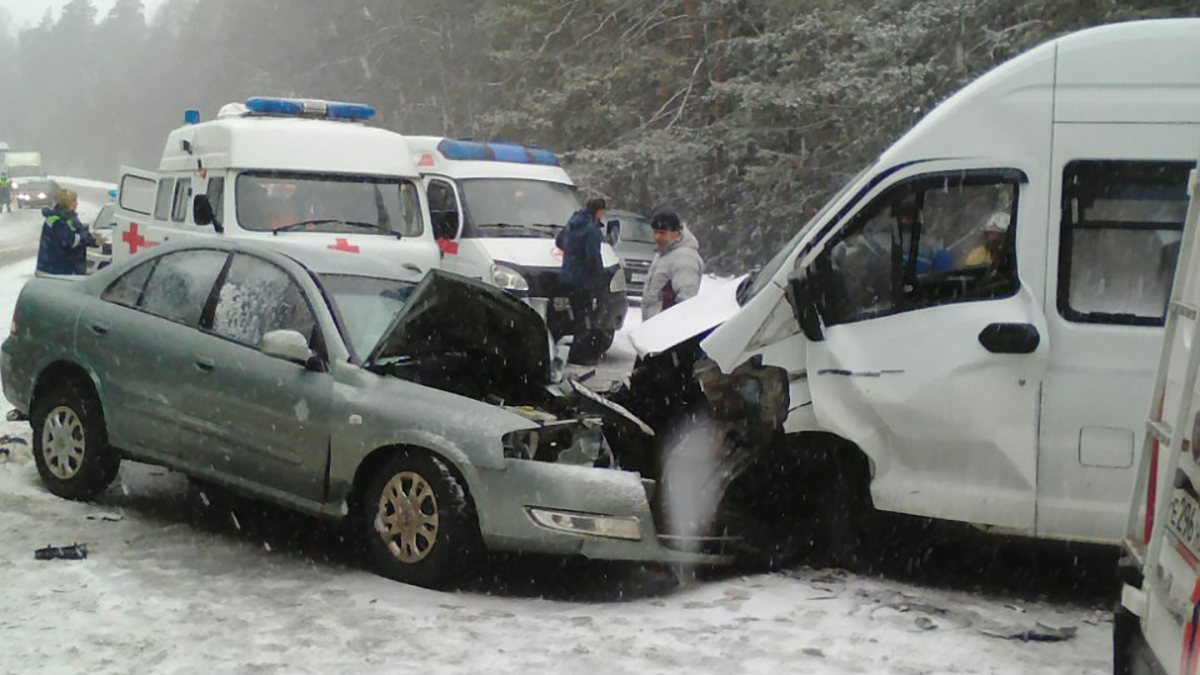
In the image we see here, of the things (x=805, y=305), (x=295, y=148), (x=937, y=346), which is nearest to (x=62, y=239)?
(x=295, y=148)

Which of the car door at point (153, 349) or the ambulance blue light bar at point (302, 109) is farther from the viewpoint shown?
the ambulance blue light bar at point (302, 109)

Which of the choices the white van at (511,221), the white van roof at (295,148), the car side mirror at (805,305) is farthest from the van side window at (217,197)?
the car side mirror at (805,305)

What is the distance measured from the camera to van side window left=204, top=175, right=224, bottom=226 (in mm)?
11039

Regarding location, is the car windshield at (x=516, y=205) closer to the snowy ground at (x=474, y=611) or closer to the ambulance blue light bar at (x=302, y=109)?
the ambulance blue light bar at (x=302, y=109)

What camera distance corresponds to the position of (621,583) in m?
6.36

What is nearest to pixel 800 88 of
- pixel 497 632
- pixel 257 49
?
pixel 497 632

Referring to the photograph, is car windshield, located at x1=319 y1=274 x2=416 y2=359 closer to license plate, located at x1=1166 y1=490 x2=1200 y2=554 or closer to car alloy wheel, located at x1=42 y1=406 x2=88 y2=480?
car alloy wheel, located at x1=42 y1=406 x2=88 y2=480

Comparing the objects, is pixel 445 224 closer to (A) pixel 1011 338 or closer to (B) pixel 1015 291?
(B) pixel 1015 291

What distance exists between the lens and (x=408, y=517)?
19.3 feet

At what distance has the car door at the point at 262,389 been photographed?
6.18 m

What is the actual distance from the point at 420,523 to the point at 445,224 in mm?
8343

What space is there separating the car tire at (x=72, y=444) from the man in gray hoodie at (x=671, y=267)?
15.3 feet

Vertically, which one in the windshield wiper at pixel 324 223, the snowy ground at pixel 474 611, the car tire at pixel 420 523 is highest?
the windshield wiper at pixel 324 223

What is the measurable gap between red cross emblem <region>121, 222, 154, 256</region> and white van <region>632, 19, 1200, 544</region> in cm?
823
